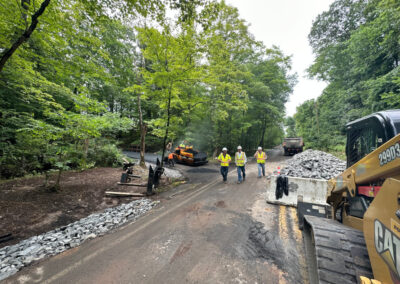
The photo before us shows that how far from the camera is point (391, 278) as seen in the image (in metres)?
1.08

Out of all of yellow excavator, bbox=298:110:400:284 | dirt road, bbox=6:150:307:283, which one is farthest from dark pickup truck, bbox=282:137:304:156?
yellow excavator, bbox=298:110:400:284

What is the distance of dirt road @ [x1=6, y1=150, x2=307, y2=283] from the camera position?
6.82 ft

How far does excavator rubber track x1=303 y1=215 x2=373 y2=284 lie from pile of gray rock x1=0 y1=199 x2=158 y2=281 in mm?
3940

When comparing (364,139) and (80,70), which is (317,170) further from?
(80,70)

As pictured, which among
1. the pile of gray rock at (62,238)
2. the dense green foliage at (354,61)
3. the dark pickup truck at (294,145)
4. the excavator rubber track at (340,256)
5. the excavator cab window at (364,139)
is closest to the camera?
the excavator rubber track at (340,256)

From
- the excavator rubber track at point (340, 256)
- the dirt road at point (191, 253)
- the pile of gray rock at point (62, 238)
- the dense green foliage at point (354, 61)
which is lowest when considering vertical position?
the pile of gray rock at point (62, 238)

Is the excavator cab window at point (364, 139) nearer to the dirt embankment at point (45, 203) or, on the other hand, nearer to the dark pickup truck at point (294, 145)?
the dirt embankment at point (45, 203)

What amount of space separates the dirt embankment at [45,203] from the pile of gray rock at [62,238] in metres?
0.40

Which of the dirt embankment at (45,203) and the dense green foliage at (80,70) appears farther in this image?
the dense green foliage at (80,70)

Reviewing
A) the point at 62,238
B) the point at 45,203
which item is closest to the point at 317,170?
the point at 62,238

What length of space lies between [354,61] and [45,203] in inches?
785

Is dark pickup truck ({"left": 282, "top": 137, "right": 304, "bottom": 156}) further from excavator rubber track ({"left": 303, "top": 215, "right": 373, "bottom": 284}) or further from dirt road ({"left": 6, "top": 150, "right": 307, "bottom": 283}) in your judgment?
excavator rubber track ({"left": 303, "top": 215, "right": 373, "bottom": 284})

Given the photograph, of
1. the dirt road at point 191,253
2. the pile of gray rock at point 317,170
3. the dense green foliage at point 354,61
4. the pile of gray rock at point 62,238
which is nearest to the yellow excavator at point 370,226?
the dirt road at point 191,253

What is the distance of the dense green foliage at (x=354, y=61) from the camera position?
326 inches
